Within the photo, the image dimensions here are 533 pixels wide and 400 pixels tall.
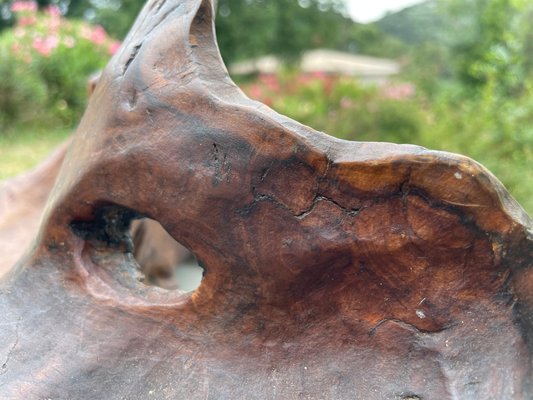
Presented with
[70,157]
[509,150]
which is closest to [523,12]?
[509,150]

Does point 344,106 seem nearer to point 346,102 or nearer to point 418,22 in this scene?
point 346,102

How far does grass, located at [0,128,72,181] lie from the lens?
5.55 metres

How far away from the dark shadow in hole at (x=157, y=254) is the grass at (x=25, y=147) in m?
2.75

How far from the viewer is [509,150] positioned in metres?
5.95

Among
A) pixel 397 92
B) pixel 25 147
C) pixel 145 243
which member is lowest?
pixel 397 92

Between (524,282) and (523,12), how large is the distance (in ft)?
22.3

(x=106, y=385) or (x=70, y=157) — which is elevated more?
(x=70, y=157)

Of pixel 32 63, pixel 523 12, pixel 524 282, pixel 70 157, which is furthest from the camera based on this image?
pixel 32 63

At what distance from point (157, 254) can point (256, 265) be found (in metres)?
1.60

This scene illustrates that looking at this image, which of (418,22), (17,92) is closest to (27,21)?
(17,92)

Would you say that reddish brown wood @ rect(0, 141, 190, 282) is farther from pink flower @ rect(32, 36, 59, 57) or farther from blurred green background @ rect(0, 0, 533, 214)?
pink flower @ rect(32, 36, 59, 57)

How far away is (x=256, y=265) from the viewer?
4.07ft

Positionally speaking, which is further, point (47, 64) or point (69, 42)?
point (69, 42)

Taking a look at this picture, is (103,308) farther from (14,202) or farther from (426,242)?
(14,202)
